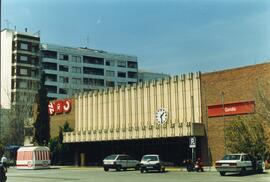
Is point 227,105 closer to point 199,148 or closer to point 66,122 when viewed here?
point 199,148

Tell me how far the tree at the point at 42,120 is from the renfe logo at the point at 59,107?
1.69 m

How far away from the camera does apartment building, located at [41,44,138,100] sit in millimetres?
113875

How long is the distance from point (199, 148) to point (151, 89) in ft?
29.3

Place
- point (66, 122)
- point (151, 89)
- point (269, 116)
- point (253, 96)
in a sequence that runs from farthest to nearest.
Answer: point (66, 122) < point (151, 89) < point (253, 96) < point (269, 116)

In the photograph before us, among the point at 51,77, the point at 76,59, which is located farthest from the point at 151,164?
the point at 76,59

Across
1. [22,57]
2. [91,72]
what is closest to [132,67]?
[91,72]

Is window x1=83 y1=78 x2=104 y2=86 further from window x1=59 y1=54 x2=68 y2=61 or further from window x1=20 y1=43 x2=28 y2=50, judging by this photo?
window x1=20 y1=43 x2=28 y2=50

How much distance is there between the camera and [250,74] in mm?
43344

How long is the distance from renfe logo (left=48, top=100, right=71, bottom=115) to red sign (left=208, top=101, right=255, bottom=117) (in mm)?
24035

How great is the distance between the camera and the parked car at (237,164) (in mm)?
32031

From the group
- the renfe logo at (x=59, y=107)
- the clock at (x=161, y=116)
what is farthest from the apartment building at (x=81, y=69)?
the clock at (x=161, y=116)

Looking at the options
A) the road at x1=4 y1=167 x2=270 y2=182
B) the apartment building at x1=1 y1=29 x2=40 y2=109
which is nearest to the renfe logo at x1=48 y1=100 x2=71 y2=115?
the road at x1=4 y1=167 x2=270 y2=182

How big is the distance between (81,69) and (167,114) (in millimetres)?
71762

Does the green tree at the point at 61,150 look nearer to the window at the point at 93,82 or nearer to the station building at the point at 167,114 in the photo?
the station building at the point at 167,114
